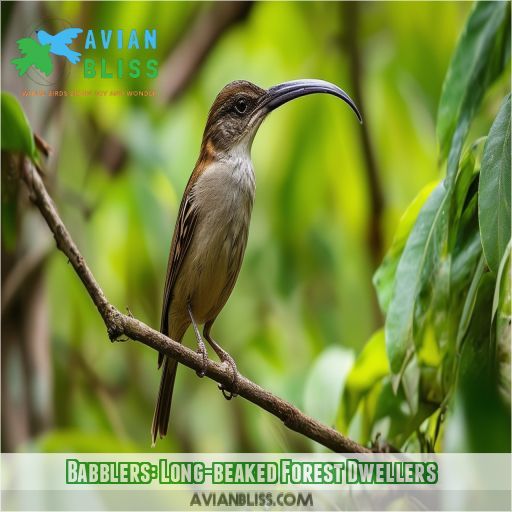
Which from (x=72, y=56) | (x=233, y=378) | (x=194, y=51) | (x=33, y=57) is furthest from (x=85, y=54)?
(x=233, y=378)

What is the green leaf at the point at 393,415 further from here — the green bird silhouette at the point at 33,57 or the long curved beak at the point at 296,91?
the green bird silhouette at the point at 33,57

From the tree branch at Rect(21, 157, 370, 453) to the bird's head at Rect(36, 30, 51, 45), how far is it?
0.80 meters

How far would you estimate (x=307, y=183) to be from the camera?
363 centimetres

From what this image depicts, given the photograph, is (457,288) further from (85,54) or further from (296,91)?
(85,54)

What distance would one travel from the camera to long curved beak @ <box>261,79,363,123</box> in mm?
2692

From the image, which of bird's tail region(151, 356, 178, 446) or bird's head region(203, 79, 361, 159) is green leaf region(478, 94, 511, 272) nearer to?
bird's head region(203, 79, 361, 159)

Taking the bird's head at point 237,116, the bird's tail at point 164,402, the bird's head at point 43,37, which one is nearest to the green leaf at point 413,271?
the bird's head at point 237,116

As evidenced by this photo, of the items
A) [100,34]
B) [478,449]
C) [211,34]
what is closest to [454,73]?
[478,449]

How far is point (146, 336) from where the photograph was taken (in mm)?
2043

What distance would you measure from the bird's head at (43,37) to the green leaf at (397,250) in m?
1.45

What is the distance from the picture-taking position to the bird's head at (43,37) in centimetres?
292

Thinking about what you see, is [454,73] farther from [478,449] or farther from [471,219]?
[478,449]

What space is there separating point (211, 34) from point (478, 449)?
2721 millimetres

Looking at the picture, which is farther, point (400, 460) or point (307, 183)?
point (307, 183)
